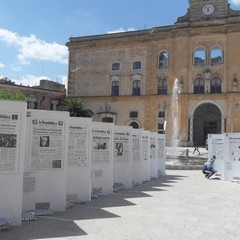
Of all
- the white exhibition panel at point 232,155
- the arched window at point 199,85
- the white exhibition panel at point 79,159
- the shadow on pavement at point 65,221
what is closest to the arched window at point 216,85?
the arched window at point 199,85

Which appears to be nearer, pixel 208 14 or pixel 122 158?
pixel 122 158

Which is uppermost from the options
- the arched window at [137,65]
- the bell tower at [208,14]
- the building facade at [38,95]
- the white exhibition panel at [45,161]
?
the bell tower at [208,14]

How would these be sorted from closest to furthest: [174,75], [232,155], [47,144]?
[47,144] < [232,155] < [174,75]

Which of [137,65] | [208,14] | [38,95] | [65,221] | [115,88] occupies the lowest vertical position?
[65,221]

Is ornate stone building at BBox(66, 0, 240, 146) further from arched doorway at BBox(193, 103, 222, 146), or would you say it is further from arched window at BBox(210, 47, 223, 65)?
arched window at BBox(210, 47, 223, 65)

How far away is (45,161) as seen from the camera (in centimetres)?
952

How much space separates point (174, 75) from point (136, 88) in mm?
5086

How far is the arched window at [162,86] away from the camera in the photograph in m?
46.8

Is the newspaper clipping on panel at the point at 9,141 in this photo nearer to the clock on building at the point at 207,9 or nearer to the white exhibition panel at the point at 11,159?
the white exhibition panel at the point at 11,159

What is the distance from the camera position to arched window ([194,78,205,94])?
44719 mm

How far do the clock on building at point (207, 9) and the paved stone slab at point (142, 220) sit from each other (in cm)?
3556

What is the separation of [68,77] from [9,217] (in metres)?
46.2

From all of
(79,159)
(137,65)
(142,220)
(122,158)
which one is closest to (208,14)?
(137,65)

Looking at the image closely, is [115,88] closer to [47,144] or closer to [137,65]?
[137,65]
